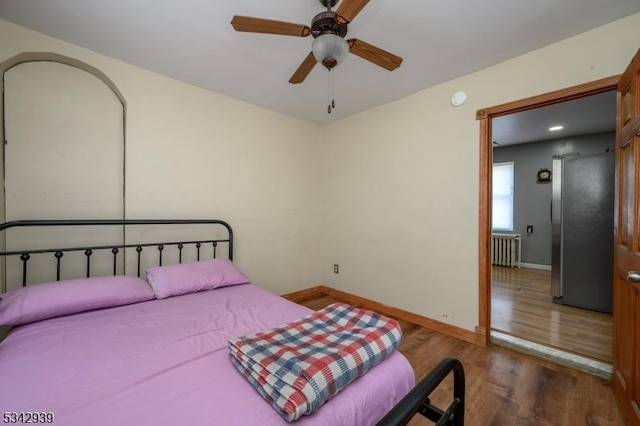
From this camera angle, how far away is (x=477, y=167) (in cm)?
232

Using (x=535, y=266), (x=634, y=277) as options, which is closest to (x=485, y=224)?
(x=634, y=277)

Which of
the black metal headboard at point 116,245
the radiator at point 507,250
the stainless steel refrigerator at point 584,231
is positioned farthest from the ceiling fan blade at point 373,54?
the radiator at point 507,250

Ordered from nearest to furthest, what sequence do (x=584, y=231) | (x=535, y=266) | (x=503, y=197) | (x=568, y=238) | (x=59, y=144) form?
1. (x=59, y=144)
2. (x=584, y=231)
3. (x=568, y=238)
4. (x=535, y=266)
5. (x=503, y=197)

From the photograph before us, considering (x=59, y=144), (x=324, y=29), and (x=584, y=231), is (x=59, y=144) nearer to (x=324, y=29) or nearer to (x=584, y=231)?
(x=324, y=29)

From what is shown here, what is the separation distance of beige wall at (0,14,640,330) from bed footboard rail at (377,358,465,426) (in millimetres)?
1726

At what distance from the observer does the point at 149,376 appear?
981mm

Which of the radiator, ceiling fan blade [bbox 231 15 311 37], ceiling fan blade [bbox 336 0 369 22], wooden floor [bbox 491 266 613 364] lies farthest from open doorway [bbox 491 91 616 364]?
ceiling fan blade [bbox 231 15 311 37]

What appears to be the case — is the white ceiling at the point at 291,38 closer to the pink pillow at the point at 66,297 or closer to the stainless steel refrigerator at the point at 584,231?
the pink pillow at the point at 66,297

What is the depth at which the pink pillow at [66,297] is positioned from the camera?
1.40 meters

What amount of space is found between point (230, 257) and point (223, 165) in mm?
971

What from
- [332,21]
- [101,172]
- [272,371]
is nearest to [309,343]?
[272,371]

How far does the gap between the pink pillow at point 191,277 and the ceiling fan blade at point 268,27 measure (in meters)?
1.69

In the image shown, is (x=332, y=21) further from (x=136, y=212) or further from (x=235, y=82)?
(x=136, y=212)

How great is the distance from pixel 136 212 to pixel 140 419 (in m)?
1.92
